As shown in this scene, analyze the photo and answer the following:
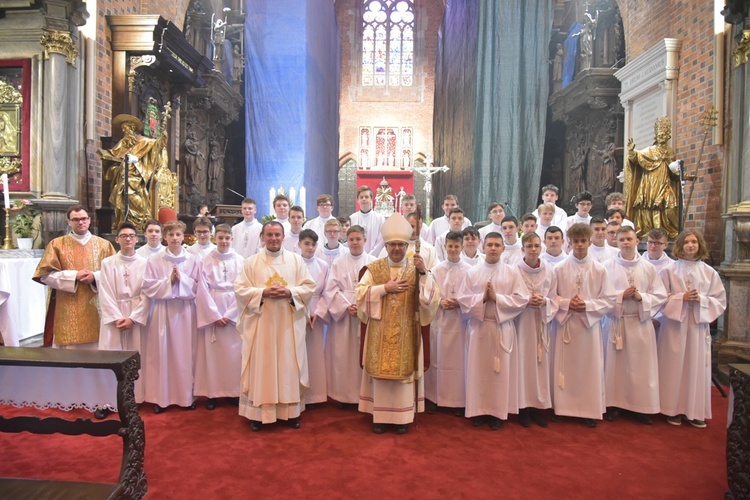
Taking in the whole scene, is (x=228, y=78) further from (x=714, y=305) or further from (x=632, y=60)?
(x=714, y=305)

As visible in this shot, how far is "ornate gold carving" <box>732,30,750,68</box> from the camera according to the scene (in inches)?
235

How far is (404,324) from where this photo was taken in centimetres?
399

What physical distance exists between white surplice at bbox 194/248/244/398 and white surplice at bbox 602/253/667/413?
344cm

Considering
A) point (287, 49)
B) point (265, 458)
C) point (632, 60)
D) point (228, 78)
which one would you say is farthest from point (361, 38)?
point (265, 458)

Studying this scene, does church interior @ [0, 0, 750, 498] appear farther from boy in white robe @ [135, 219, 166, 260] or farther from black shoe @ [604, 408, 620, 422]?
boy in white robe @ [135, 219, 166, 260]

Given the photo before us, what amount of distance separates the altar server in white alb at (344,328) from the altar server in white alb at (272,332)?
1.63ft

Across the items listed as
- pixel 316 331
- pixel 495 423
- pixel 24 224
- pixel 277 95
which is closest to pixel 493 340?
pixel 495 423

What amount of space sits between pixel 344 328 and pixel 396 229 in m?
1.38

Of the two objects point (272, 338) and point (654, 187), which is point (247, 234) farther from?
point (654, 187)

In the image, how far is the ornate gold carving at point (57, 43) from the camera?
648 centimetres

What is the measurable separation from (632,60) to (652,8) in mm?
869

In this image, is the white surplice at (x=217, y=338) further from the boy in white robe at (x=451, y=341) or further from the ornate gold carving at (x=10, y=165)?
the ornate gold carving at (x=10, y=165)

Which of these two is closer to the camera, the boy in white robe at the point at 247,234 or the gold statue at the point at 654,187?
the boy in white robe at the point at 247,234

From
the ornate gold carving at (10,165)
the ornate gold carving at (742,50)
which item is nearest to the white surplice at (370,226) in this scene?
the ornate gold carving at (10,165)
